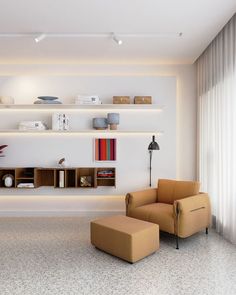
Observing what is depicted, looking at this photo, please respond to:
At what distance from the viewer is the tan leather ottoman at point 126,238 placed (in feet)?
8.63

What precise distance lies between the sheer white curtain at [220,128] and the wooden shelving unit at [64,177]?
173 centimetres

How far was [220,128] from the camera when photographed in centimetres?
349

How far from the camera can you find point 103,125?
173 inches

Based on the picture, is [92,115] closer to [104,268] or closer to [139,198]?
[139,198]

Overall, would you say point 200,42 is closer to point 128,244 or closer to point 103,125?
point 103,125

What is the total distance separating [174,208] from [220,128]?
1403 millimetres

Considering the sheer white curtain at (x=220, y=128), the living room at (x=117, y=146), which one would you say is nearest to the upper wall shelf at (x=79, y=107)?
the living room at (x=117, y=146)

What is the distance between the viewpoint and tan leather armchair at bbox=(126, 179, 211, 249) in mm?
3064

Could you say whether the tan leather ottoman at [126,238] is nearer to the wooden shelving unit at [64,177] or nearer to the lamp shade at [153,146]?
the wooden shelving unit at [64,177]

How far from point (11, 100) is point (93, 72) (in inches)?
65.0

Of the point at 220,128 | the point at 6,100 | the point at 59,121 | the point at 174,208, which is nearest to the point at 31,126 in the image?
the point at 59,121

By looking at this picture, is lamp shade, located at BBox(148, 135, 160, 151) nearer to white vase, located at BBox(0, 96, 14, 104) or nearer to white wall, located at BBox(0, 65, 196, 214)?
white wall, located at BBox(0, 65, 196, 214)

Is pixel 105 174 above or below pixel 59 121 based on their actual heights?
below

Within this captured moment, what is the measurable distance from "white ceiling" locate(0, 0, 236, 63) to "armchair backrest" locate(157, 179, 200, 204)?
7.31 feet
